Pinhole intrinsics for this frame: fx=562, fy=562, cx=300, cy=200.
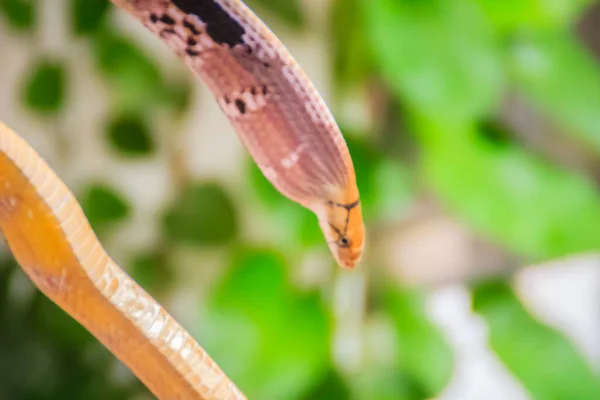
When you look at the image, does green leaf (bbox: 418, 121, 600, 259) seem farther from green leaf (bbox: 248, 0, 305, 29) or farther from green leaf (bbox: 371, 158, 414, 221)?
green leaf (bbox: 248, 0, 305, 29)

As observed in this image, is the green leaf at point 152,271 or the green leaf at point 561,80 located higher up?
the green leaf at point 561,80

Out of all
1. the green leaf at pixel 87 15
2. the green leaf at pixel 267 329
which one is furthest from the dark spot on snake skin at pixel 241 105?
the green leaf at pixel 267 329

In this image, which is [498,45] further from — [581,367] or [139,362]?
[139,362]

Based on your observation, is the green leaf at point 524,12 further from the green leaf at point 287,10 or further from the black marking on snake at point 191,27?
the black marking on snake at point 191,27

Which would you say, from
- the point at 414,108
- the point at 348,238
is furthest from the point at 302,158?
the point at 414,108

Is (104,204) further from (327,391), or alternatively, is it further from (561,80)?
(561,80)

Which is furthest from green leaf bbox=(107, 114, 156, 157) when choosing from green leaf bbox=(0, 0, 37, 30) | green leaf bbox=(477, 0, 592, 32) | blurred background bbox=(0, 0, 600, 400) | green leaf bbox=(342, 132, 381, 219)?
green leaf bbox=(477, 0, 592, 32)
